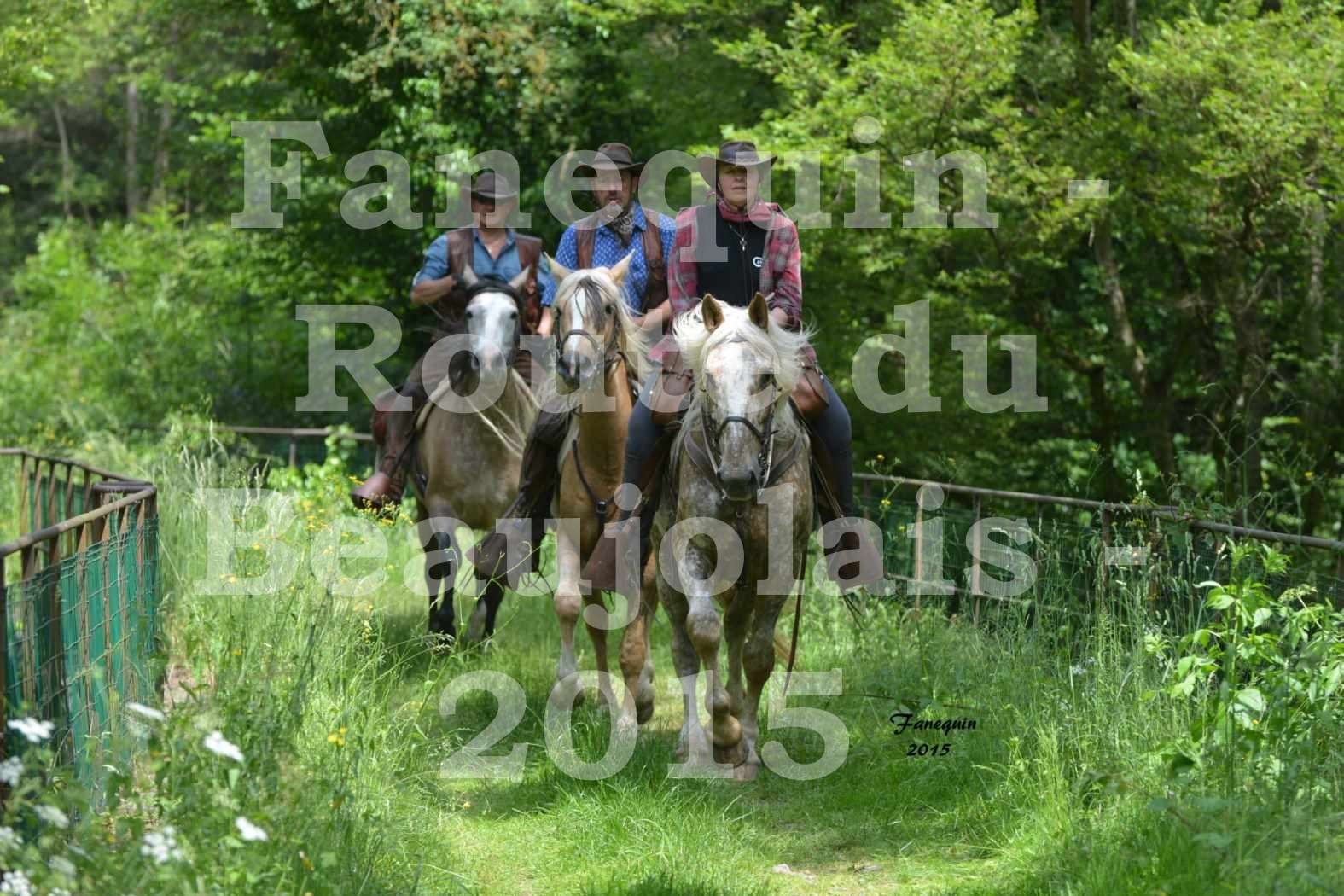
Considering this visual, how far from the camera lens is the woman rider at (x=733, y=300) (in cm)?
792

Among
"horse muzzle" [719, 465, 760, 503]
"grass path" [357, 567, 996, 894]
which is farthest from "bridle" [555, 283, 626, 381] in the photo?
"grass path" [357, 567, 996, 894]

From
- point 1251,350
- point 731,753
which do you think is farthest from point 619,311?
point 1251,350

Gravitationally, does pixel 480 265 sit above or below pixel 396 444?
above

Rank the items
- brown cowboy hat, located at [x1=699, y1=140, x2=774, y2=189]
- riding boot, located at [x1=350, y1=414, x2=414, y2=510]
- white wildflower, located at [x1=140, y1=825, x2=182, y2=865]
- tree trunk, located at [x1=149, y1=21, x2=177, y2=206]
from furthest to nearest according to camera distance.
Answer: tree trunk, located at [x1=149, y1=21, x2=177, y2=206], riding boot, located at [x1=350, y1=414, x2=414, y2=510], brown cowboy hat, located at [x1=699, y1=140, x2=774, y2=189], white wildflower, located at [x1=140, y1=825, x2=182, y2=865]

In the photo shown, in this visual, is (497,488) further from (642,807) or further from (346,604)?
(642,807)

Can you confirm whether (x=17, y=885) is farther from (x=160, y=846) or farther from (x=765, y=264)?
(x=765, y=264)

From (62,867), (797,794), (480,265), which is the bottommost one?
(797,794)

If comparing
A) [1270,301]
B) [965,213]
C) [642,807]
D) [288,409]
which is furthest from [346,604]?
[288,409]

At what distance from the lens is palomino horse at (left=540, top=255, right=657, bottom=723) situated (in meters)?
8.09

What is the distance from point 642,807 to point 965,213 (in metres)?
8.88

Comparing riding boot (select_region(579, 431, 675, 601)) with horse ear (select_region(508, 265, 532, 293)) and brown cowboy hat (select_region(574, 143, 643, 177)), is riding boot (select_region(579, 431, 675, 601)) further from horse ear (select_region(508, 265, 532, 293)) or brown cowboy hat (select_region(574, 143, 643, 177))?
horse ear (select_region(508, 265, 532, 293))

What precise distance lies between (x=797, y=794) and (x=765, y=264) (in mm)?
2762

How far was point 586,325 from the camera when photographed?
8062 mm

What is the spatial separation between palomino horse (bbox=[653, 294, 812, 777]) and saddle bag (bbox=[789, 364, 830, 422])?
167 mm
